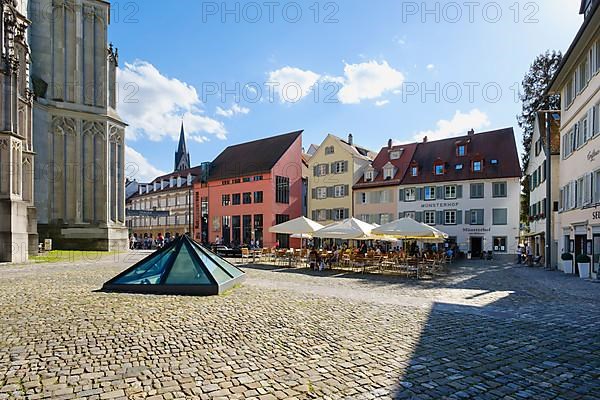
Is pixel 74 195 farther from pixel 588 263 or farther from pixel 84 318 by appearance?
pixel 588 263

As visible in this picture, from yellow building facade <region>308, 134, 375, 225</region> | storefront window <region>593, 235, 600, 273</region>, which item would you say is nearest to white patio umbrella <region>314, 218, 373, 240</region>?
storefront window <region>593, 235, 600, 273</region>

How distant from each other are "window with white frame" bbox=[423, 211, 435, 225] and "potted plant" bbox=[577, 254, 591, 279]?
23763mm

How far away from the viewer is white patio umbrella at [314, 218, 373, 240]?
800 inches

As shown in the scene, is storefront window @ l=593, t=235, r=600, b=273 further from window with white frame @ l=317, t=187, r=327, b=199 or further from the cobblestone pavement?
window with white frame @ l=317, t=187, r=327, b=199

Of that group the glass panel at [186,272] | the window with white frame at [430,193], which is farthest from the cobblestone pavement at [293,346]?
the window with white frame at [430,193]

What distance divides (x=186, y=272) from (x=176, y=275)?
0.27 meters

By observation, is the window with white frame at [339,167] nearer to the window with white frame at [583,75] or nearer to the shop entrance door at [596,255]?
the window with white frame at [583,75]

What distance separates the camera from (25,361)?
18.2 feet

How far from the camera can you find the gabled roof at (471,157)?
40.2 meters

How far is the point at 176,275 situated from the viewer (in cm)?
1189

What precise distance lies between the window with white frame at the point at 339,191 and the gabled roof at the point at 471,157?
7625 mm

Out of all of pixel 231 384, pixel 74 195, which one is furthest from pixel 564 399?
pixel 74 195

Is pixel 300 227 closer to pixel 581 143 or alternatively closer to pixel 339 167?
pixel 581 143

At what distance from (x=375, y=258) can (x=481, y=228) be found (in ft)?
77.5
